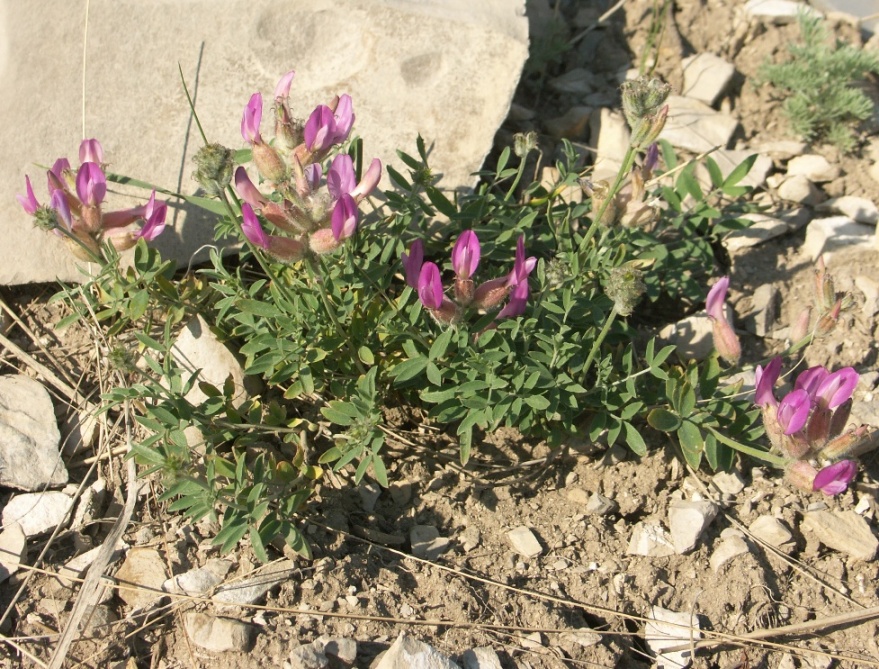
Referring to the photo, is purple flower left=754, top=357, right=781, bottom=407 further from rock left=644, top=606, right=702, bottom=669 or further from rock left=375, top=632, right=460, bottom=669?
rock left=375, top=632, right=460, bottom=669

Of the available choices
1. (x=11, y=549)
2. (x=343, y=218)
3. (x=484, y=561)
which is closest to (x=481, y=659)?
(x=484, y=561)

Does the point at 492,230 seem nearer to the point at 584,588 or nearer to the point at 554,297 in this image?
the point at 554,297

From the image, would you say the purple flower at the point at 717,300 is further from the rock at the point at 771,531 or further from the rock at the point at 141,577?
the rock at the point at 141,577

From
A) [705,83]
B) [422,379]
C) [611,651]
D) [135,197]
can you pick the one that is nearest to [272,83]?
[135,197]

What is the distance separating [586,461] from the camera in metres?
3.83

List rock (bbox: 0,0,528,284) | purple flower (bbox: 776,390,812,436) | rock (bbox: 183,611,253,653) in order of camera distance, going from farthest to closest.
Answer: rock (bbox: 0,0,528,284)
purple flower (bbox: 776,390,812,436)
rock (bbox: 183,611,253,653)

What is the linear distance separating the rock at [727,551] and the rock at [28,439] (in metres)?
2.56

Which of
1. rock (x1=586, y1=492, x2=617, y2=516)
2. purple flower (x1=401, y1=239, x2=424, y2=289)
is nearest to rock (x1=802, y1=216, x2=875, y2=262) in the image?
rock (x1=586, y1=492, x2=617, y2=516)

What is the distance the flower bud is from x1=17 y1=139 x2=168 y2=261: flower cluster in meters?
0.71

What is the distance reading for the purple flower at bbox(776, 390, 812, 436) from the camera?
305 cm

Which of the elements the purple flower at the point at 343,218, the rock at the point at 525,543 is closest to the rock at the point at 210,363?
the purple flower at the point at 343,218

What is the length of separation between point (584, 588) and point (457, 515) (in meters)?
0.57

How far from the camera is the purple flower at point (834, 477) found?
9.86 feet

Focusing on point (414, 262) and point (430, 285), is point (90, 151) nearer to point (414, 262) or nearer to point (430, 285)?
point (414, 262)
